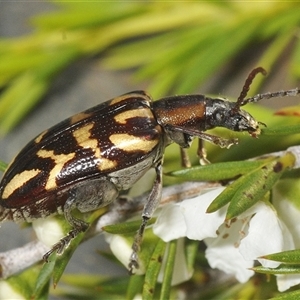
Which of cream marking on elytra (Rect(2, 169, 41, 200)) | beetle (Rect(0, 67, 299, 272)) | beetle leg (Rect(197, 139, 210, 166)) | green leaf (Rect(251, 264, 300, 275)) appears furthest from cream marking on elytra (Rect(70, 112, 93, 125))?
green leaf (Rect(251, 264, 300, 275))

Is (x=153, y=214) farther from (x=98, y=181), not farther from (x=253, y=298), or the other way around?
(x=253, y=298)

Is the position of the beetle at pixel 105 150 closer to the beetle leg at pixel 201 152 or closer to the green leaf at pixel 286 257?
the beetle leg at pixel 201 152

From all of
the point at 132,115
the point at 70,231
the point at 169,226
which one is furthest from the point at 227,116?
the point at 70,231

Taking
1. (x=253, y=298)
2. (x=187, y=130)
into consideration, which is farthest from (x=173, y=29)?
(x=253, y=298)

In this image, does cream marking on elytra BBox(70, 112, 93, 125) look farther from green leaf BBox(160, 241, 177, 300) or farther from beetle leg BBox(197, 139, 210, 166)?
green leaf BBox(160, 241, 177, 300)

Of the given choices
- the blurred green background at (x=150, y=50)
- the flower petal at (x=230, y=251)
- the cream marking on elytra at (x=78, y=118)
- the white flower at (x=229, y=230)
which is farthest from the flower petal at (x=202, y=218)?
the blurred green background at (x=150, y=50)

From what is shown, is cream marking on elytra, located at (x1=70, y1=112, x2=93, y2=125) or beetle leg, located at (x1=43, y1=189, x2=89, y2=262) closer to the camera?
beetle leg, located at (x1=43, y1=189, x2=89, y2=262)
